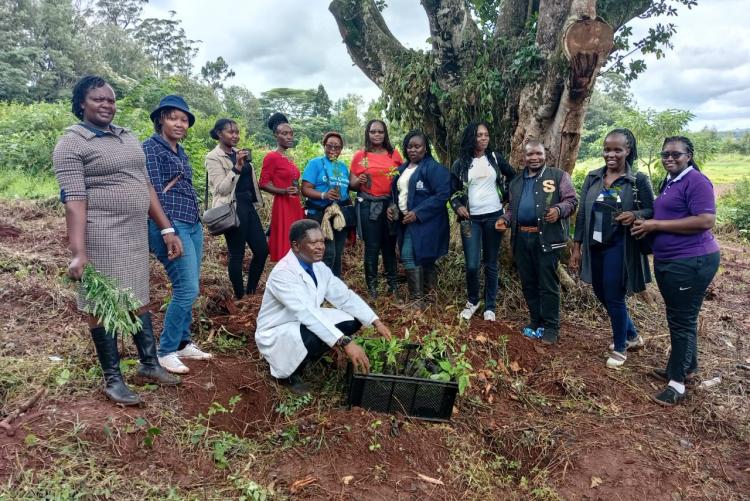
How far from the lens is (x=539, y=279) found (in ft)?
14.1

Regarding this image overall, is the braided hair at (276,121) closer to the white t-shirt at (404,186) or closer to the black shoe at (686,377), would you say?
the white t-shirt at (404,186)

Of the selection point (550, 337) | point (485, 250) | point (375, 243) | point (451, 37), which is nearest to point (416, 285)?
point (375, 243)

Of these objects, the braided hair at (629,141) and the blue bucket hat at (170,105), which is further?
the braided hair at (629,141)

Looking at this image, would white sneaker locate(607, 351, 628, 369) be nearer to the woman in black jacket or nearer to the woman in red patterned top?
the woman in black jacket

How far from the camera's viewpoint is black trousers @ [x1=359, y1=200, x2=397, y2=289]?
4.86 metres

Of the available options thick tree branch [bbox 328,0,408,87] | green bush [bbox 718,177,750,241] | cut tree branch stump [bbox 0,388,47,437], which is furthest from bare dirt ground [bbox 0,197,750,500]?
green bush [bbox 718,177,750,241]

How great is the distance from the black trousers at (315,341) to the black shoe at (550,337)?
190cm

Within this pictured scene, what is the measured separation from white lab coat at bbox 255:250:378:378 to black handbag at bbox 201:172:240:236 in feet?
3.33

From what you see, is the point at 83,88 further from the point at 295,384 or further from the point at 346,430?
the point at 346,430

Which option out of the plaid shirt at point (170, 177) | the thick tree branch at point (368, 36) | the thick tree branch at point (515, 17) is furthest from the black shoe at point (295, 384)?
the thick tree branch at point (515, 17)

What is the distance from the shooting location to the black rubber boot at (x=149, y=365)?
3.11m

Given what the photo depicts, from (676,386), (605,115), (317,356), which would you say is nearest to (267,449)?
(317,356)

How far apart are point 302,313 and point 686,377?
10.1ft

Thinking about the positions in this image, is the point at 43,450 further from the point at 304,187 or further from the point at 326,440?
the point at 304,187
